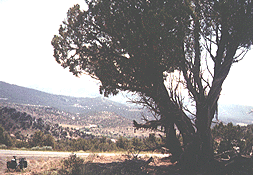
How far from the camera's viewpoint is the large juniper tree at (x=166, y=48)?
27.4 feet

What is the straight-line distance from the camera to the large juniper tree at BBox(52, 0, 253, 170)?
834 cm

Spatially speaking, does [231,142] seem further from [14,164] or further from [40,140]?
[40,140]

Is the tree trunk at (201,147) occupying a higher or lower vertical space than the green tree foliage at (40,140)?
higher

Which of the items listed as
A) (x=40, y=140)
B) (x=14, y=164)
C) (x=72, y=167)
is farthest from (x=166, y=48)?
(x=40, y=140)

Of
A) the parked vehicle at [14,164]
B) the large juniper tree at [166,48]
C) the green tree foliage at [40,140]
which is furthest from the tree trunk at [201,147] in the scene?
the green tree foliage at [40,140]

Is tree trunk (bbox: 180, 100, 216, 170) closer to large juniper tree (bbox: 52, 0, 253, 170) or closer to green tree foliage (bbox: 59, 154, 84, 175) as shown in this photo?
large juniper tree (bbox: 52, 0, 253, 170)

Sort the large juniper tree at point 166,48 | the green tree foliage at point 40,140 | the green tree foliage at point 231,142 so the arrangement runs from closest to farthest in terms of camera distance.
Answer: the large juniper tree at point 166,48, the green tree foliage at point 231,142, the green tree foliage at point 40,140

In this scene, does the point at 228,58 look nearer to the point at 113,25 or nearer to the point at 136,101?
the point at 136,101

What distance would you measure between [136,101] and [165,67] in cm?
218

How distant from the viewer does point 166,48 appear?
8188 mm

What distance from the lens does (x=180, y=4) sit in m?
8.73

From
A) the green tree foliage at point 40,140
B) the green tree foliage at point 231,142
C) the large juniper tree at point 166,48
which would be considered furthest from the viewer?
the green tree foliage at point 40,140

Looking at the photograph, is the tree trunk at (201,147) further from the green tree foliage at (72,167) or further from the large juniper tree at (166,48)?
the green tree foliage at (72,167)

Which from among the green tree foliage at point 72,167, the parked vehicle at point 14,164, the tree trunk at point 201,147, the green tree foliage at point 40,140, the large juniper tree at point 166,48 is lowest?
the green tree foliage at point 40,140
